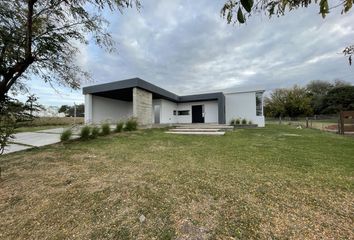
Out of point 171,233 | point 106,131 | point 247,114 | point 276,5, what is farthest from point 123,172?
point 247,114

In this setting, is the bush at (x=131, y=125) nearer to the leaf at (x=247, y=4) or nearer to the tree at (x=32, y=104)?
the tree at (x=32, y=104)

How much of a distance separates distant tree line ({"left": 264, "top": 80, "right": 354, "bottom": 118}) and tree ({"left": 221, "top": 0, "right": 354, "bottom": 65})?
40.5m

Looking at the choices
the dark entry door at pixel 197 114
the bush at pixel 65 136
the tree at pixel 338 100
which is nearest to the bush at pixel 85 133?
the bush at pixel 65 136

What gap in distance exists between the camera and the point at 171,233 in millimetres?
2113

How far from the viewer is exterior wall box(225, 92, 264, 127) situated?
16.4 m

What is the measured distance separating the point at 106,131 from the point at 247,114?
12201mm

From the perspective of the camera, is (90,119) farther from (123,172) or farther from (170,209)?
Result: (170,209)

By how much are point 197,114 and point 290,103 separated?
88.4ft

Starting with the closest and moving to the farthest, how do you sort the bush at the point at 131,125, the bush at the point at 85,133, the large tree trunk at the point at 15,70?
→ the large tree trunk at the point at 15,70 < the bush at the point at 85,133 < the bush at the point at 131,125

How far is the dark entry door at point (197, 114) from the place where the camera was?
61.9ft

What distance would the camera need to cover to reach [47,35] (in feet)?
16.1

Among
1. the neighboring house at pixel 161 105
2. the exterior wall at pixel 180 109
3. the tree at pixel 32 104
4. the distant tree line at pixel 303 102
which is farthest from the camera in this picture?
the distant tree line at pixel 303 102

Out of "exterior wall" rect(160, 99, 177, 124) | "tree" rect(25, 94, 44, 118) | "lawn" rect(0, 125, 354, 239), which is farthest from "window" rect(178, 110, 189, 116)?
"tree" rect(25, 94, 44, 118)

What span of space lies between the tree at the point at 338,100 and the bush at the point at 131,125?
4232 centimetres
